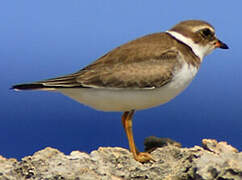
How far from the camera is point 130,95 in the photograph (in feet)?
23.2

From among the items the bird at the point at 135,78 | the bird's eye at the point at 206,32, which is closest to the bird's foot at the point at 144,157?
the bird at the point at 135,78

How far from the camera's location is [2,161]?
7.30m

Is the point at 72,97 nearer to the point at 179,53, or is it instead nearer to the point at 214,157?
the point at 179,53

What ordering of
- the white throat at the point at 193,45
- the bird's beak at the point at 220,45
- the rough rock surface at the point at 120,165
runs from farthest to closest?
1. the bird's beak at the point at 220,45
2. the white throat at the point at 193,45
3. the rough rock surface at the point at 120,165

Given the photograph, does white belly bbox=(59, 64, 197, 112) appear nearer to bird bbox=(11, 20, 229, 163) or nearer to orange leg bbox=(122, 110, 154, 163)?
bird bbox=(11, 20, 229, 163)

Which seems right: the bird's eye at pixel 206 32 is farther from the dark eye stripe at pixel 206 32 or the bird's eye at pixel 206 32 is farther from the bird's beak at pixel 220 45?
the bird's beak at pixel 220 45

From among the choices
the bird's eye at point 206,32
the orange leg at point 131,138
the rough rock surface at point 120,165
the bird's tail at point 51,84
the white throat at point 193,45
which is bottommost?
the rough rock surface at point 120,165

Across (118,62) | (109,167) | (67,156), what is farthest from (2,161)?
(118,62)

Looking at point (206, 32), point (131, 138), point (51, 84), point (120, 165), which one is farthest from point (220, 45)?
point (51, 84)

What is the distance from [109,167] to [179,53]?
197 cm

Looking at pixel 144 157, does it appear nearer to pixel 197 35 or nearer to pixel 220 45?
pixel 197 35

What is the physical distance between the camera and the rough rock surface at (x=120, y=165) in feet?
20.2

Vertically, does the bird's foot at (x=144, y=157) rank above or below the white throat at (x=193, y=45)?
below

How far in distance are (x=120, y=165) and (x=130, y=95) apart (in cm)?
99
